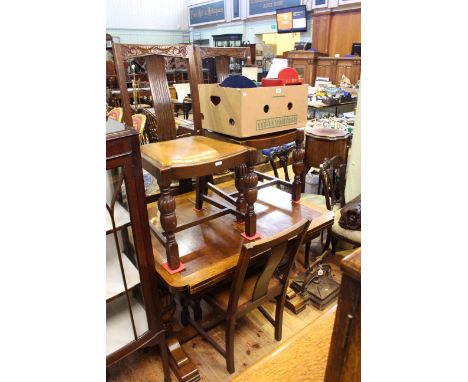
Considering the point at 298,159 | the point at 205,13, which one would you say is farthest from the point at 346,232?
the point at 205,13

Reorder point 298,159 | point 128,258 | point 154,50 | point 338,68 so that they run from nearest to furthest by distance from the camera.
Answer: point 128,258 → point 154,50 → point 298,159 → point 338,68

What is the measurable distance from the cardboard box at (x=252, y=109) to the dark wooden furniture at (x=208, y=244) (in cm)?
47

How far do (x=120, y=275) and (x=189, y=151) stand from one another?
22.3 inches

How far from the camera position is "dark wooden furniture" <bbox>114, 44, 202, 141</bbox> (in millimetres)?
1520

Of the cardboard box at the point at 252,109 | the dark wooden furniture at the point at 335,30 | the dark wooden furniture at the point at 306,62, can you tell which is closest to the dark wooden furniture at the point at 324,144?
the cardboard box at the point at 252,109

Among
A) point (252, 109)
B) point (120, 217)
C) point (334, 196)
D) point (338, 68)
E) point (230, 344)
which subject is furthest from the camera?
point (338, 68)

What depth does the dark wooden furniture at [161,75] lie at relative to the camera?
4.99ft

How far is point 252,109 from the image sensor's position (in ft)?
4.89

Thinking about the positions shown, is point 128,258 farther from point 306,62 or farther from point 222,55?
point 306,62

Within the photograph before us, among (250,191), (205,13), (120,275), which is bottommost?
(120,275)
